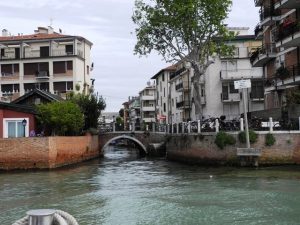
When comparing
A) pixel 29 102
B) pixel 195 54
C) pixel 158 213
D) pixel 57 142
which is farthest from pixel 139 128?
pixel 158 213

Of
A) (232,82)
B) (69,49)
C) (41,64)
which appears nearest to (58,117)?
(232,82)

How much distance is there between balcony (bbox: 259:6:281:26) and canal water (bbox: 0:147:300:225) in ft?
51.9

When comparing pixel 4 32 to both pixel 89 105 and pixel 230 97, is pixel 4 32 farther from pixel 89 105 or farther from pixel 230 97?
pixel 230 97

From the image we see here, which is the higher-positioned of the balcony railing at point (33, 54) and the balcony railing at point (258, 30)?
the balcony railing at point (33, 54)

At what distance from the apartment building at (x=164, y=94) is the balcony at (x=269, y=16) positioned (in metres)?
42.6

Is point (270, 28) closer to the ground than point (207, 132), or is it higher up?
higher up

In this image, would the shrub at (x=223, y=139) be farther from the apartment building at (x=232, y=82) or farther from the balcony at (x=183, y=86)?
the balcony at (x=183, y=86)

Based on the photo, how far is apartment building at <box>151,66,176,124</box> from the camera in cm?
8938

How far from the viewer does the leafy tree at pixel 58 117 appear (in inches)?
1644

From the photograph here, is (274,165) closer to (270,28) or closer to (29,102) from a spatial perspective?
(270,28)

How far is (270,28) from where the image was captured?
45.1m

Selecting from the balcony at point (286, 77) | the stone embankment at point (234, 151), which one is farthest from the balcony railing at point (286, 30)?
the stone embankment at point (234, 151)

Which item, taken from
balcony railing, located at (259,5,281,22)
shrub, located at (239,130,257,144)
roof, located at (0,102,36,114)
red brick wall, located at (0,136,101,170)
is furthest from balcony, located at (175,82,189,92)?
shrub, located at (239,130,257,144)

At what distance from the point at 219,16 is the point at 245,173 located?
17.0 m
